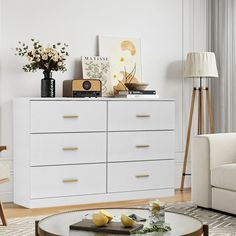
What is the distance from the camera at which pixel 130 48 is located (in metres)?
5.90

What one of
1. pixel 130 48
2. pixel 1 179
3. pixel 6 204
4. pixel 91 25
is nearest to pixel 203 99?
pixel 130 48

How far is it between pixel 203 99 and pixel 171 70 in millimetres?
490

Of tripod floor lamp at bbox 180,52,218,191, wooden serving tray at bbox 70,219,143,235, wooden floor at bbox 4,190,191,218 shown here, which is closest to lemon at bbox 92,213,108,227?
wooden serving tray at bbox 70,219,143,235

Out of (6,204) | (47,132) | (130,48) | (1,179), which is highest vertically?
(130,48)

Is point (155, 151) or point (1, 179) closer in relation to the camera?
point (1, 179)

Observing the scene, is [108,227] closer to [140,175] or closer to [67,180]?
[67,180]

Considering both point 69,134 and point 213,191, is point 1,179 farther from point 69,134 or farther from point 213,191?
point 213,191

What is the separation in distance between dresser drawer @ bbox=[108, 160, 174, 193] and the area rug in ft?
1.86

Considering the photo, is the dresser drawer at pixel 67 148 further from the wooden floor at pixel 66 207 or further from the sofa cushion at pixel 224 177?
the sofa cushion at pixel 224 177

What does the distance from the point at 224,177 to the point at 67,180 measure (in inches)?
54.7

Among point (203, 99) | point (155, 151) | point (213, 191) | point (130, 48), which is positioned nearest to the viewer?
point (213, 191)

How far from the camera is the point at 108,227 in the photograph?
2.83 metres

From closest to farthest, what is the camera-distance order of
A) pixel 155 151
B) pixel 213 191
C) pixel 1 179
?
pixel 1 179
pixel 213 191
pixel 155 151

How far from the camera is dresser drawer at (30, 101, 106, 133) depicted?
16.1ft
